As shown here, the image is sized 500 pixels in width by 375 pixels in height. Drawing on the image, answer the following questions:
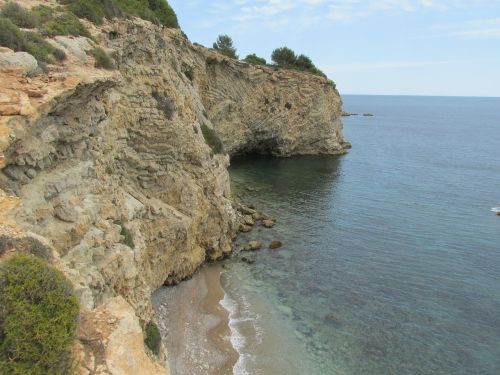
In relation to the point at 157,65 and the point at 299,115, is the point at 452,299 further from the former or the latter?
the point at 299,115

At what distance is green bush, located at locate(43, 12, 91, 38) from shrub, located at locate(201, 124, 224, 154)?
1456 centimetres

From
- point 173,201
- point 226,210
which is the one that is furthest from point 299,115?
point 173,201

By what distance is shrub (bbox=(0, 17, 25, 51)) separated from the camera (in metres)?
13.0

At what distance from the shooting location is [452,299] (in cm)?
2544

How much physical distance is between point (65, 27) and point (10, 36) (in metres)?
5.39

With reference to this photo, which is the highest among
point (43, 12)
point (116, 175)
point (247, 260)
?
point (43, 12)

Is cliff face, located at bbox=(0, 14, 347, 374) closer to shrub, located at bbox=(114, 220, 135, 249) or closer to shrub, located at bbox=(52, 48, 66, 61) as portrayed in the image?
shrub, located at bbox=(114, 220, 135, 249)

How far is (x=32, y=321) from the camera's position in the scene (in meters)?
7.21

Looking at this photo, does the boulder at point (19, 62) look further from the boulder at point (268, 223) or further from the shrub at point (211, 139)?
the boulder at point (268, 223)

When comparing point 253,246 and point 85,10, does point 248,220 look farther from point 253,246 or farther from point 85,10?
point 85,10

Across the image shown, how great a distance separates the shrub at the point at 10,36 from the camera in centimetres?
1304

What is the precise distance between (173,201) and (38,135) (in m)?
13.6

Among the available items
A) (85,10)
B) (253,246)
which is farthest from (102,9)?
(253,246)

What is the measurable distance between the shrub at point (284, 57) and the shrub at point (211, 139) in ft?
165
